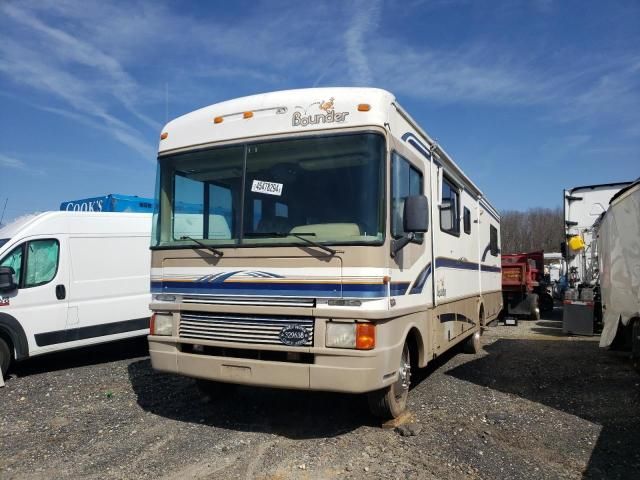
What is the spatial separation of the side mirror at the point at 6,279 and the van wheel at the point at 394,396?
5122 mm

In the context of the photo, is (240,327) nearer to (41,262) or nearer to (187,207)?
(187,207)

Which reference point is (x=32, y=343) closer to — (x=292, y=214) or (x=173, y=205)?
(x=173, y=205)

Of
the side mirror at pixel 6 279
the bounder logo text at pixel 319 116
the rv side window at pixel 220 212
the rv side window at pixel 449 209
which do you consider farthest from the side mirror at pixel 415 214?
the side mirror at pixel 6 279

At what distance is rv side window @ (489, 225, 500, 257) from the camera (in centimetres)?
1069

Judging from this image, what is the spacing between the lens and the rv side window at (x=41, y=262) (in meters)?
7.30

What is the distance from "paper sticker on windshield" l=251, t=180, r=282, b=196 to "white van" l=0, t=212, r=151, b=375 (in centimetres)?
419

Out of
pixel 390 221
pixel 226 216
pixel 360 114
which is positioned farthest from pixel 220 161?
pixel 390 221

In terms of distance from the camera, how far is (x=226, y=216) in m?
4.96

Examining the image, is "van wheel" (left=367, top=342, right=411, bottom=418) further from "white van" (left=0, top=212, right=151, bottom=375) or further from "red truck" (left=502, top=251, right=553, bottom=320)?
"red truck" (left=502, top=251, right=553, bottom=320)

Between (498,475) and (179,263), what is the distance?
332 centimetres

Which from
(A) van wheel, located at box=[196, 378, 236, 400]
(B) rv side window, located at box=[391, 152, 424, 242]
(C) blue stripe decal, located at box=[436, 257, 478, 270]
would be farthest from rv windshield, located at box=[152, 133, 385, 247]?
(C) blue stripe decal, located at box=[436, 257, 478, 270]

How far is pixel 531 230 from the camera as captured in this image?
6394 centimetres

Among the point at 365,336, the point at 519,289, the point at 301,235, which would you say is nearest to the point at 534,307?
the point at 519,289

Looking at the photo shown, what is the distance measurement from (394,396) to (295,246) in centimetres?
174
